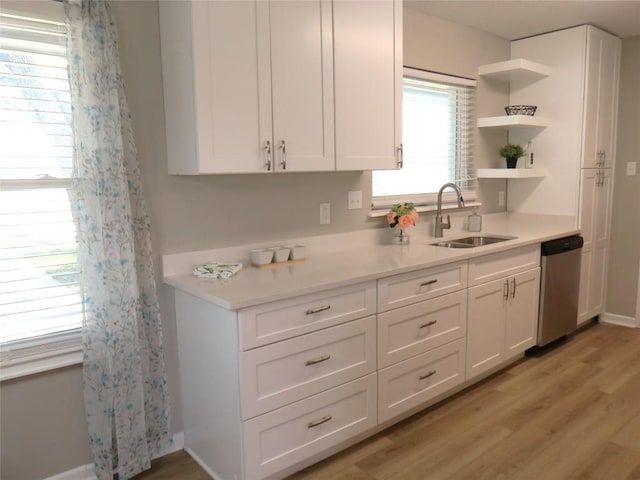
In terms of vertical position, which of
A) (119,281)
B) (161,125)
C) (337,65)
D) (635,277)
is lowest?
(635,277)

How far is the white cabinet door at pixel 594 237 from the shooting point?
12.7 feet

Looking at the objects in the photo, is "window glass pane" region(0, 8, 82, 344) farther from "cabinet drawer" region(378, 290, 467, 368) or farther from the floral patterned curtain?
"cabinet drawer" region(378, 290, 467, 368)

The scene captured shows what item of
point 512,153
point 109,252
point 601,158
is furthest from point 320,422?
point 601,158

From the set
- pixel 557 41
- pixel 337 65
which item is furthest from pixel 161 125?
pixel 557 41

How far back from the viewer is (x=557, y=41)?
3.77 metres

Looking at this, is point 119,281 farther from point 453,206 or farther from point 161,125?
point 453,206

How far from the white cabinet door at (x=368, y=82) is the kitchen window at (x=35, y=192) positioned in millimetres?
1205

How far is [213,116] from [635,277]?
12.3 ft

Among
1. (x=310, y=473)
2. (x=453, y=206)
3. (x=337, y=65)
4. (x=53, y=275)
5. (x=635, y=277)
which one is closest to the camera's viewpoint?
(x=53, y=275)

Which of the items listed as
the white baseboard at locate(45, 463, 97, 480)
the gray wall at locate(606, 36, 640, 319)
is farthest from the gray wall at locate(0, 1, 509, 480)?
the gray wall at locate(606, 36, 640, 319)

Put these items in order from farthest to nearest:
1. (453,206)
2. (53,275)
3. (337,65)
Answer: (453,206) → (337,65) → (53,275)

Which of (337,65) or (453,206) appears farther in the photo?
(453,206)

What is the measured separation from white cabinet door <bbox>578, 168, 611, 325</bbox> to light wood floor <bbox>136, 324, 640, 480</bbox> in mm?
810

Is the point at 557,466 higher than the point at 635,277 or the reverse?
the reverse
